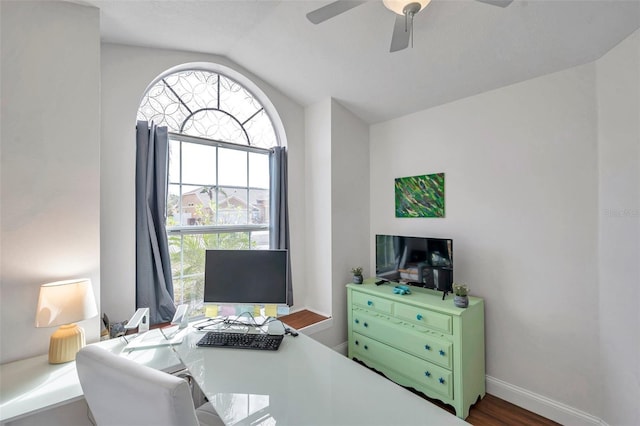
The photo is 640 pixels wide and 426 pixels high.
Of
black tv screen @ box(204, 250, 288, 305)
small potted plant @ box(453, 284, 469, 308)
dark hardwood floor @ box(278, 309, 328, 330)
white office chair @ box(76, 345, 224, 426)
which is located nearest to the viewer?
white office chair @ box(76, 345, 224, 426)

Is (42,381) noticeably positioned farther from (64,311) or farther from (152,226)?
(152,226)

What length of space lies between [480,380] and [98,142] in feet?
10.7

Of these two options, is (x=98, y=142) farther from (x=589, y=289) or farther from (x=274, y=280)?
(x=589, y=289)

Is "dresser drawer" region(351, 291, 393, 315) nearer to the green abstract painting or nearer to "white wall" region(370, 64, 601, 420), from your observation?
"white wall" region(370, 64, 601, 420)

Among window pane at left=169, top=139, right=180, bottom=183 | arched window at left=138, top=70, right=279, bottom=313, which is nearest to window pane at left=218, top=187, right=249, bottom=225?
arched window at left=138, top=70, right=279, bottom=313

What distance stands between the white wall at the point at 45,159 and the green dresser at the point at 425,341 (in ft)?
6.93

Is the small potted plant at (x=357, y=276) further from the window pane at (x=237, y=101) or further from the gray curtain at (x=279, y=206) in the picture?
the window pane at (x=237, y=101)

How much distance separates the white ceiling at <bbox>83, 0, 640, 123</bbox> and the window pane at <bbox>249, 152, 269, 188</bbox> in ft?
2.65

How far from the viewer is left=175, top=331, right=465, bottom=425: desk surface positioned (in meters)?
1.02

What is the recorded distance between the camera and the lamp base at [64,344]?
5.01 ft

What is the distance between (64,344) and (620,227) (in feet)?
10.9

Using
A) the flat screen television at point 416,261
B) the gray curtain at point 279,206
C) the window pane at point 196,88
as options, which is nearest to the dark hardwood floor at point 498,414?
the flat screen television at point 416,261

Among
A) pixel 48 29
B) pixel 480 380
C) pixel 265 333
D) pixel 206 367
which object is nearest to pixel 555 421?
pixel 480 380

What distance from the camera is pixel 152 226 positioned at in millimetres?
2211
